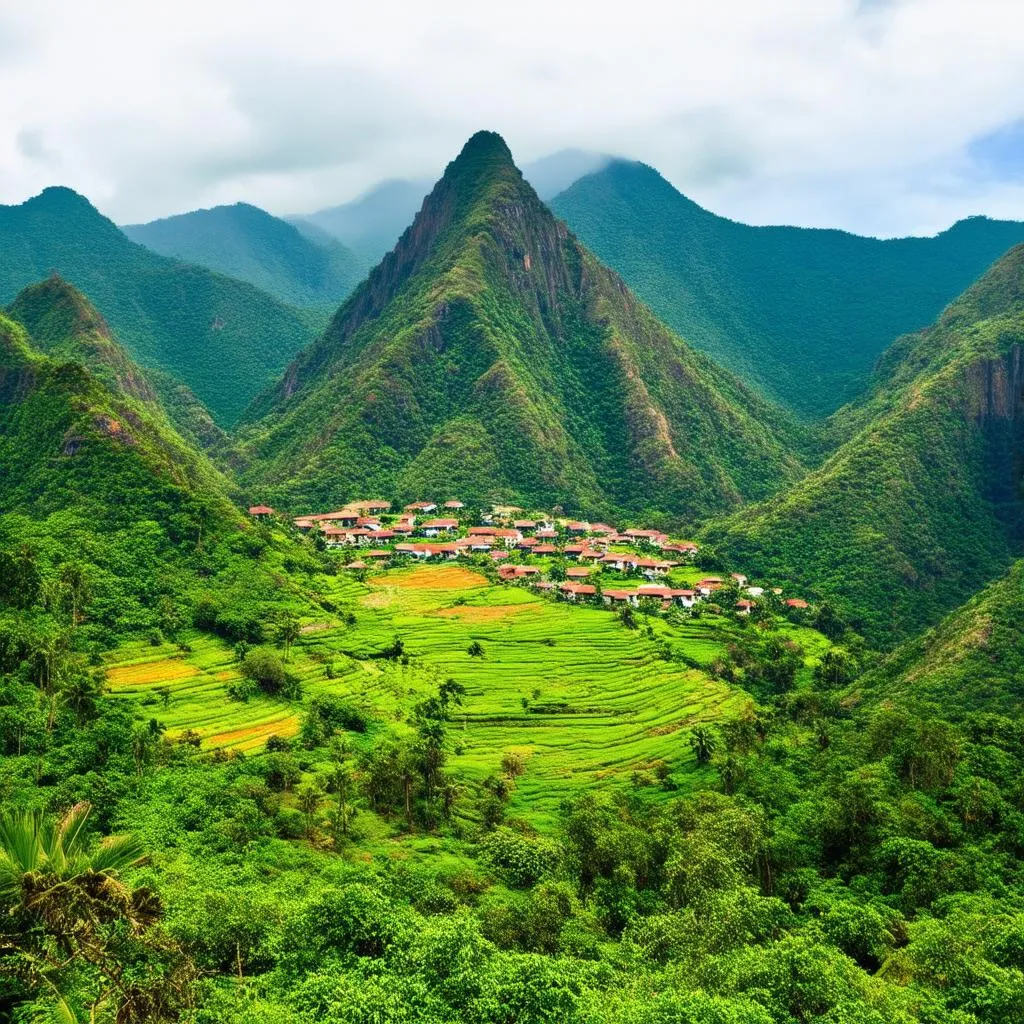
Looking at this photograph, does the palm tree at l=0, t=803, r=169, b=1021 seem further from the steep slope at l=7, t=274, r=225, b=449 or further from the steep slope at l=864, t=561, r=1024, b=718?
the steep slope at l=7, t=274, r=225, b=449

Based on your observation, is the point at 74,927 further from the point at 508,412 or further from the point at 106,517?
the point at 508,412

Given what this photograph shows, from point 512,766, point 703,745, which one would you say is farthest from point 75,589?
point 703,745

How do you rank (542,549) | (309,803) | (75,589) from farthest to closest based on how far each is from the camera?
(542,549), (75,589), (309,803)

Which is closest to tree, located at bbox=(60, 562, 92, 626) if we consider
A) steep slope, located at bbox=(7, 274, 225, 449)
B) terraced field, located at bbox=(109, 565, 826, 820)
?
terraced field, located at bbox=(109, 565, 826, 820)

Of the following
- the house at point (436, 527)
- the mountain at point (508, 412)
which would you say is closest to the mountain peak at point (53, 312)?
the mountain at point (508, 412)

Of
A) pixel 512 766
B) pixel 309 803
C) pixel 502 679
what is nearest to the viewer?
pixel 309 803

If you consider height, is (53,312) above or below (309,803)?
above

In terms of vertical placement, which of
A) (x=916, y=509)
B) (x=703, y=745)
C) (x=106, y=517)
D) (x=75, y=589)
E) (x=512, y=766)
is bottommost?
(x=703, y=745)

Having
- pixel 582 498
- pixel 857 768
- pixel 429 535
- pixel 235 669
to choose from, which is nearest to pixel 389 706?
pixel 235 669
